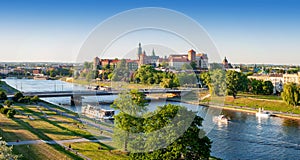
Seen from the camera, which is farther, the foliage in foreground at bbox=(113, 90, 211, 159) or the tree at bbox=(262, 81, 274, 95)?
the tree at bbox=(262, 81, 274, 95)

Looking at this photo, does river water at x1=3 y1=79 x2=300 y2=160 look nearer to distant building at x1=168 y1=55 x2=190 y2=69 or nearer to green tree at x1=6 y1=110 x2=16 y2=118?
distant building at x1=168 y1=55 x2=190 y2=69

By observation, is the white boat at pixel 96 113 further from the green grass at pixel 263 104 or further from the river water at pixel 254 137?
the green grass at pixel 263 104

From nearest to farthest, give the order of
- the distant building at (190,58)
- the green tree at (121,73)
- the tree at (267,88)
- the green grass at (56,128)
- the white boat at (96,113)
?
the distant building at (190,58), the green tree at (121,73), the green grass at (56,128), the white boat at (96,113), the tree at (267,88)

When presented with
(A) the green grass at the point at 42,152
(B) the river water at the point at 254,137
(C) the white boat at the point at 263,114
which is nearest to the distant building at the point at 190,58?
(B) the river water at the point at 254,137

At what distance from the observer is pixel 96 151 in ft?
53.8

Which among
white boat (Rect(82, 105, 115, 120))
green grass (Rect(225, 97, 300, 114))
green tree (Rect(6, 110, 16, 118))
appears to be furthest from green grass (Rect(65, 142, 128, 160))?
green grass (Rect(225, 97, 300, 114))

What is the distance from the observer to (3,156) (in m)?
9.88

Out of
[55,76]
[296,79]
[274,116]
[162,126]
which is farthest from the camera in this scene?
[55,76]

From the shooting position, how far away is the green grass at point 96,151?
15.5 metres

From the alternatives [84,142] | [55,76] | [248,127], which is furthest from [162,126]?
[55,76]

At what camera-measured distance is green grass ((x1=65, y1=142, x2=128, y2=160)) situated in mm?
15492

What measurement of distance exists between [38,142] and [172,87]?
3002 centimetres

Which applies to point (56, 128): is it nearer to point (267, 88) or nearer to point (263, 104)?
point (263, 104)

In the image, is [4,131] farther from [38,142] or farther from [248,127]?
[248,127]
